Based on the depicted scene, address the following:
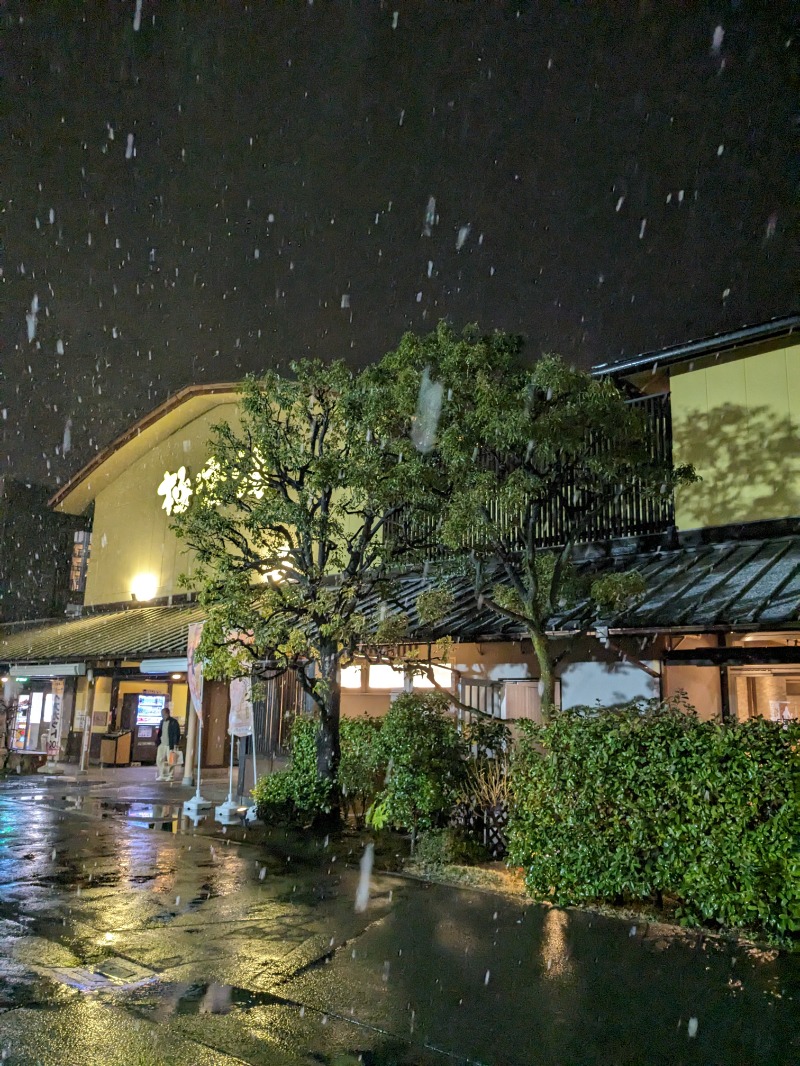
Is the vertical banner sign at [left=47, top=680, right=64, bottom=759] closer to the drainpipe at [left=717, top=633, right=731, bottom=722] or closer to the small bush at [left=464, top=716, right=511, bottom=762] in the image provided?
the small bush at [left=464, top=716, right=511, bottom=762]

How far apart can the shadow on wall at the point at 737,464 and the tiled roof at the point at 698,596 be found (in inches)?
20.2

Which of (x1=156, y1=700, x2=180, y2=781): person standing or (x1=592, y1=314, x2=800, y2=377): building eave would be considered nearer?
(x1=592, y1=314, x2=800, y2=377): building eave

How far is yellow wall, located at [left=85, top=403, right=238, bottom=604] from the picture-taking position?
22.7 m

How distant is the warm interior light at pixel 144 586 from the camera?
→ 78.6 ft

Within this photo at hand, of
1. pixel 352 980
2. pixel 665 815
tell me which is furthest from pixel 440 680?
pixel 352 980

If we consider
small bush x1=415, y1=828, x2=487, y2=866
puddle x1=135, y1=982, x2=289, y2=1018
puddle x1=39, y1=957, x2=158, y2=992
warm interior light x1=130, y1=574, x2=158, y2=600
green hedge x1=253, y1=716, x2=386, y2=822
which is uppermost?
warm interior light x1=130, y1=574, x2=158, y2=600

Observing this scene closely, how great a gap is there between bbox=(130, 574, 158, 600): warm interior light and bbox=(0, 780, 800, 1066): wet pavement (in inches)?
585

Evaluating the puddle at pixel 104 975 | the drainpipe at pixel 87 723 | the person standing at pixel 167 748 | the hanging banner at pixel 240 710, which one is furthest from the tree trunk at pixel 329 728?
the drainpipe at pixel 87 723

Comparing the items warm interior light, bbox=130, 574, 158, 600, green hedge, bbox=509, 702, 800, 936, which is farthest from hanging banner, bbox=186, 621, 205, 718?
warm interior light, bbox=130, 574, 158, 600

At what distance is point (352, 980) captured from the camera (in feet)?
19.8

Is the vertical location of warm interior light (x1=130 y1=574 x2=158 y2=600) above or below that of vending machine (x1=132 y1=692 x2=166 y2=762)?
above

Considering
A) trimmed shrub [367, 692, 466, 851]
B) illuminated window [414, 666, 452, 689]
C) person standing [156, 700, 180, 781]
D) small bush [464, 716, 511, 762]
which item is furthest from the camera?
person standing [156, 700, 180, 781]

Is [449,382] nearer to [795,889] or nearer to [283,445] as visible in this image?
[283,445]

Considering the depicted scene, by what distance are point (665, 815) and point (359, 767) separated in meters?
5.45
